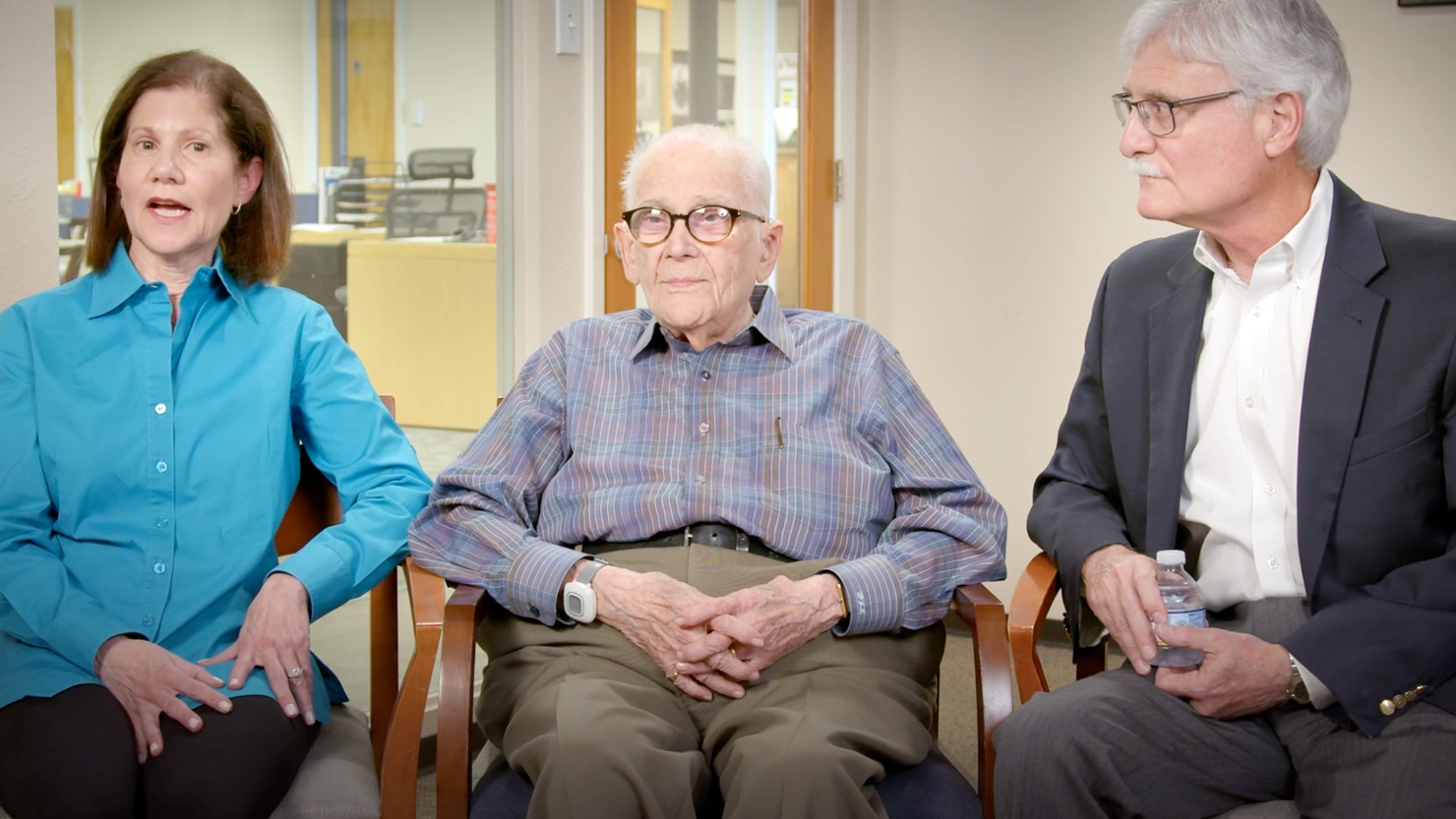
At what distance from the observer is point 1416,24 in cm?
365

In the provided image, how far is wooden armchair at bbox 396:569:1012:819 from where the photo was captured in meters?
1.82

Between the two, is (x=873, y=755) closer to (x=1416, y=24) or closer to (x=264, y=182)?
(x=264, y=182)

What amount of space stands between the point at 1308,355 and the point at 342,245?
205cm

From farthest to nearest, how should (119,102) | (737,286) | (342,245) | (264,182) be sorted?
(342,245)
(737,286)
(264,182)
(119,102)

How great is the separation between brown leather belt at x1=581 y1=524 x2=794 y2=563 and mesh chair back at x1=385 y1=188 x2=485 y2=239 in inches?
50.0

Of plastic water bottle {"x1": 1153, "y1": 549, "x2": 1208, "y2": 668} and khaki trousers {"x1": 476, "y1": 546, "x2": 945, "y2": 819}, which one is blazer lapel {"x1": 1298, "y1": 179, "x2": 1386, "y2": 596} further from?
khaki trousers {"x1": 476, "y1": 546, "x2": 945, "y2": 819}

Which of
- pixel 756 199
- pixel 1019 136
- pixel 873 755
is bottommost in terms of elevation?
pixel 873 755

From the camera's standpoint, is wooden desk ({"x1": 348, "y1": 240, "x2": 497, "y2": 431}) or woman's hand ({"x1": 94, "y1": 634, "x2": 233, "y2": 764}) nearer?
woman's hand ({"x1": 94, "y1": 634, "x2": 233, "y2": 764})

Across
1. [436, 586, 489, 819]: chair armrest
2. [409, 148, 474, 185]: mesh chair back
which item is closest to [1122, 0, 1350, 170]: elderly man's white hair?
[436, 586, 489, 819]: chair armrest

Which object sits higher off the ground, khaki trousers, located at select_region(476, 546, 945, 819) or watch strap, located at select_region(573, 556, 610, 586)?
watch strap, located at select_region(573, 556, 610, 586)

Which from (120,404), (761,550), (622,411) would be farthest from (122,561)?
(761,550)

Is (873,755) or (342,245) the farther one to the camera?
(342,245)

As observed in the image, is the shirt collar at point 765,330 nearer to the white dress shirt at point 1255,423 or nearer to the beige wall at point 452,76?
the white dress shirt at point 1255,423

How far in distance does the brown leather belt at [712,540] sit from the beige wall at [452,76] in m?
1.38
